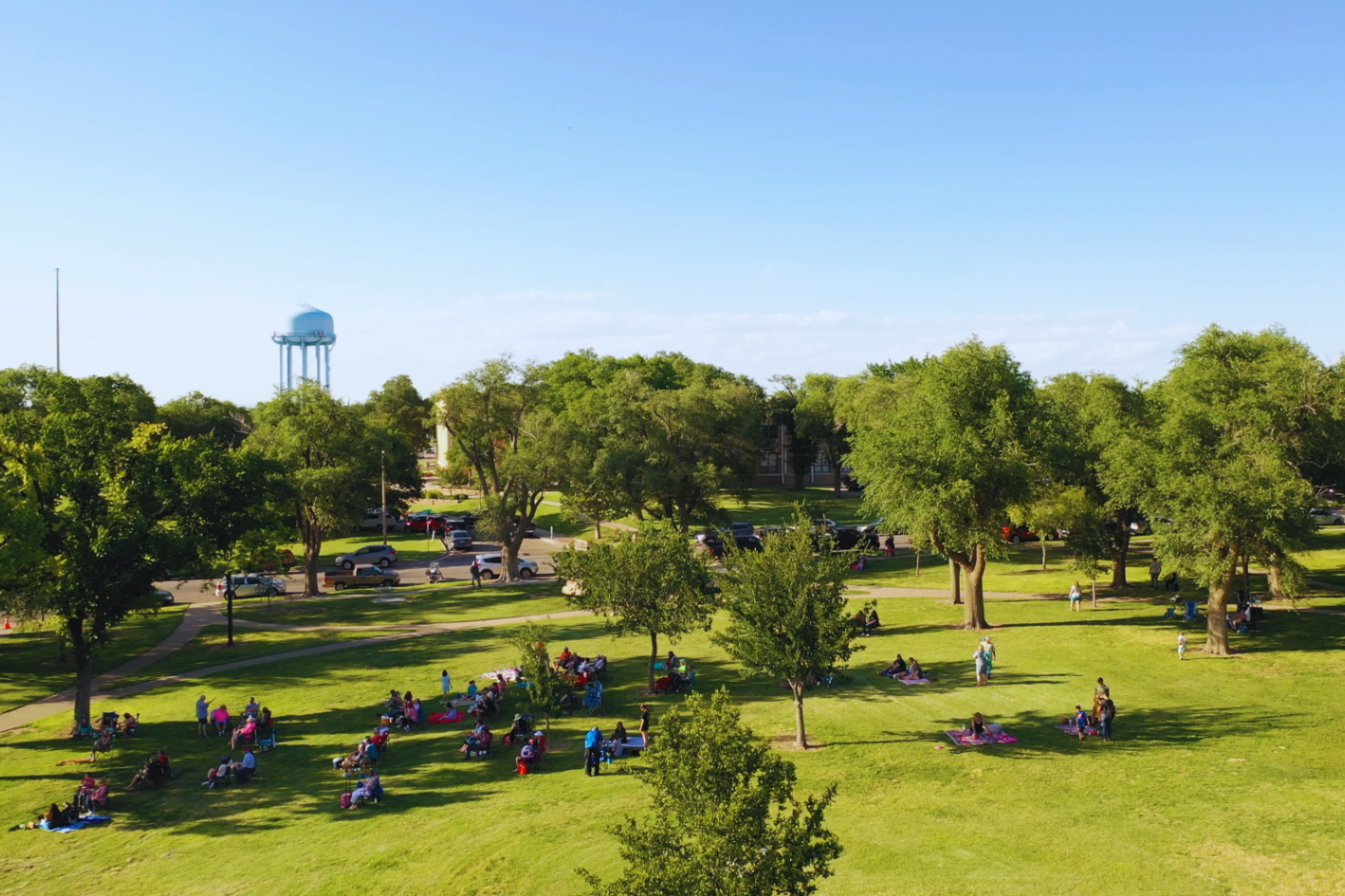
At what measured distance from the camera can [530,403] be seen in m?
54.6

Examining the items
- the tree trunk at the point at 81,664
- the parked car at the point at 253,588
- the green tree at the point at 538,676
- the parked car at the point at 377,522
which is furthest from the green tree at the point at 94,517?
the parked car at the point at 377,522

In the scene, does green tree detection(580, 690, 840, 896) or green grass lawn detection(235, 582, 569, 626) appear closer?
green tree detection(580, 690, 840, 896)

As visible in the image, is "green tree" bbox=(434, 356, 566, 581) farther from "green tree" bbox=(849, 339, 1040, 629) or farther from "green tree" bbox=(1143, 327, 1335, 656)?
"green tree" bbox=(1143, 327, 1335, 656)

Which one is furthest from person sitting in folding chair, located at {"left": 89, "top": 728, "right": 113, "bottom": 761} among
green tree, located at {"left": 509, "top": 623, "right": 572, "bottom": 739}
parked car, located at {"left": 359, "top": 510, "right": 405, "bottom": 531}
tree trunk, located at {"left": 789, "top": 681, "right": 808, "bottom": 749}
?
parked car, located at {"left": 359, "top": 510, "right": 405, "bottom": 531}

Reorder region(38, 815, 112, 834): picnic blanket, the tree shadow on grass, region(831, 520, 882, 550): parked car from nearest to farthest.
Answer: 1. region(38, 815, 112, 834): picnic blanket
2. the tree shadow on grass
3. region(831, 520, 882, 550): parked car

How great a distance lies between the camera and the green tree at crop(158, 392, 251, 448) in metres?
78.0

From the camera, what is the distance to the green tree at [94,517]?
91.5ft

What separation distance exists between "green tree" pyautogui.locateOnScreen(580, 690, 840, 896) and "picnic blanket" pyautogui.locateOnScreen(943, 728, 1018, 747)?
1234cm

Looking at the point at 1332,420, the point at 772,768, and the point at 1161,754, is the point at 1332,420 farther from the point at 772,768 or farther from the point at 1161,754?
the point at 772,768

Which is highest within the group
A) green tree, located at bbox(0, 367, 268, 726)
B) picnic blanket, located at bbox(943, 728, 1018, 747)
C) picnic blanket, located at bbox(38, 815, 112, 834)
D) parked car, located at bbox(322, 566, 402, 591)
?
green tree, located at bbox(0, 367, 268, 726)

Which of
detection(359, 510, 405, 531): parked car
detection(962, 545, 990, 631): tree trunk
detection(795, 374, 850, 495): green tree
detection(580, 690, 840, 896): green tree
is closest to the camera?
detection(580, 690, 840, 896): green tree

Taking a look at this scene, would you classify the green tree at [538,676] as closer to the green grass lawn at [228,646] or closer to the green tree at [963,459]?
the green tree at [963,459]

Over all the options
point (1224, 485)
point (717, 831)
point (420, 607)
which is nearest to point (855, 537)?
point (420, 607)

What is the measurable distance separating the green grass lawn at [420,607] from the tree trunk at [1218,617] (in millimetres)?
29125
